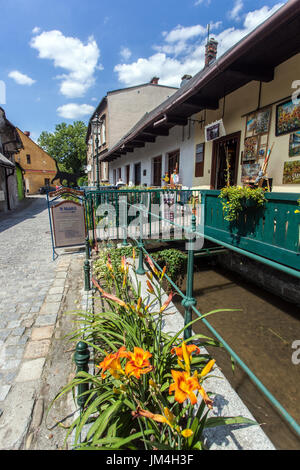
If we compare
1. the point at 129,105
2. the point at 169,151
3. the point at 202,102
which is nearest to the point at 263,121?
the point at 202,102

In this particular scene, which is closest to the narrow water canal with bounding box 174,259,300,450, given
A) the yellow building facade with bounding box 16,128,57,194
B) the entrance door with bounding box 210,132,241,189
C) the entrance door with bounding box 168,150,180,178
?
the entrance door with bounding box 210,132,241,189

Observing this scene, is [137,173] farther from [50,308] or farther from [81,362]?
[81,362]

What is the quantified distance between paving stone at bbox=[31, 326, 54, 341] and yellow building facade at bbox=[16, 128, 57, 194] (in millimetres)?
36025

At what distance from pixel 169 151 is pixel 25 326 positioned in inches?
322

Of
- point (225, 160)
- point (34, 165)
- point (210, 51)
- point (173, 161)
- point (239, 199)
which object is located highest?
point (210, 51)

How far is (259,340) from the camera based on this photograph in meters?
3.52

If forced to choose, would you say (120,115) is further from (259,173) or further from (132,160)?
(259,173)

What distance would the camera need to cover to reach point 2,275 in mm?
4500

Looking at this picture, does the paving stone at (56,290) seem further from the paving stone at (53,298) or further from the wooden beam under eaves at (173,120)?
the wooden beam under eaves at (173,120)

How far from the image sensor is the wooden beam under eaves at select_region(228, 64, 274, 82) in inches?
175

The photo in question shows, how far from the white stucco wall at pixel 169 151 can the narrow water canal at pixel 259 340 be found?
13.0 ft

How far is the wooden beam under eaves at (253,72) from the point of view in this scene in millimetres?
4453

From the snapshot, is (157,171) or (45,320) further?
(157,171)
